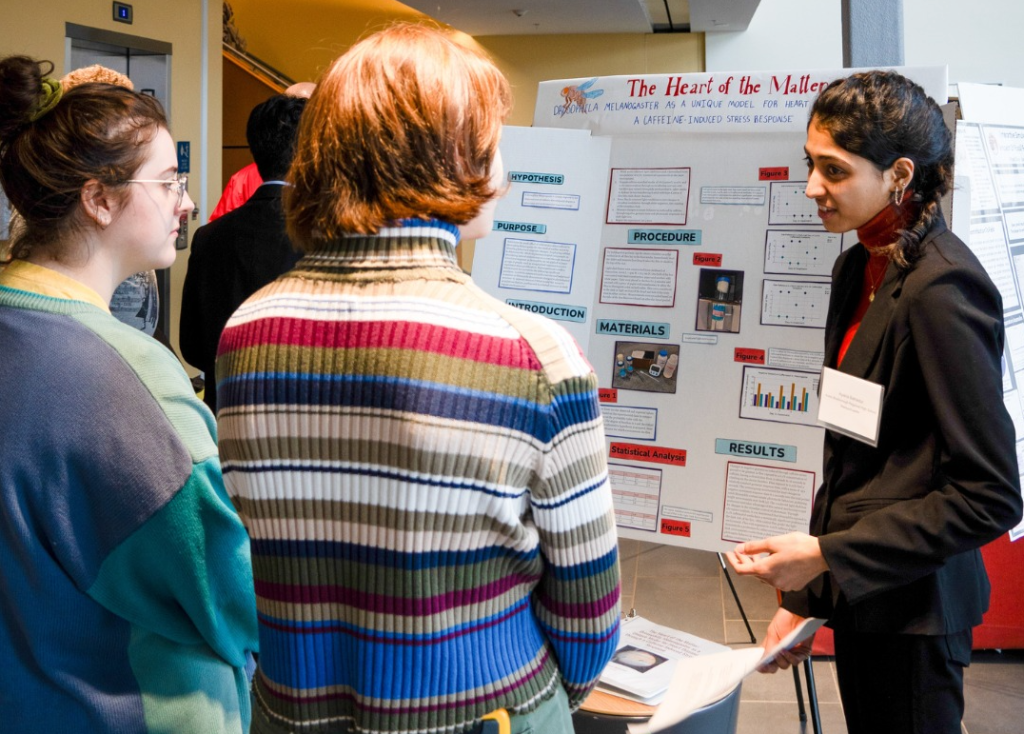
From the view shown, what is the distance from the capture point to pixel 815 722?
244cm

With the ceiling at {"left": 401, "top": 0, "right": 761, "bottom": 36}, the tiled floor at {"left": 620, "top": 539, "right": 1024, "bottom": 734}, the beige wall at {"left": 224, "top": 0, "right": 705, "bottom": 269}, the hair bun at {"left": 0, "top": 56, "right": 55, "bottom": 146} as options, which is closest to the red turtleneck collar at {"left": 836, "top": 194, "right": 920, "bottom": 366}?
the hair bun at {"left": 0, "top": 56, "right": 55, "bottom": 146}

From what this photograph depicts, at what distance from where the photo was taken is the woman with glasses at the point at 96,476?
121 cm

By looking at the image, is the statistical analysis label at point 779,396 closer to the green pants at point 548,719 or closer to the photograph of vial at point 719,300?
the photograph of vial at point 719,300

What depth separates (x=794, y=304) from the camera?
251 centimetres

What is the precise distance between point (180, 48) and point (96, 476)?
6061mm

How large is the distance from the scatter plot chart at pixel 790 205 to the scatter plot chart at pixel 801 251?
0.11 feet

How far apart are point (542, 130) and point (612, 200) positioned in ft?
0.96

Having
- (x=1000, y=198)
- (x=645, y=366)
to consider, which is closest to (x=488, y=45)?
(x=645, y=366)

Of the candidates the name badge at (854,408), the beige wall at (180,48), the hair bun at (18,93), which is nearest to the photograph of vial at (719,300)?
the name badge at (854,408)

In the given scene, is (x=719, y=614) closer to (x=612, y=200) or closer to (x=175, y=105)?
(x=612, y=200)

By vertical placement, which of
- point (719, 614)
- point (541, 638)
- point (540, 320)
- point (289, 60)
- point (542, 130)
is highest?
point (289, 60)

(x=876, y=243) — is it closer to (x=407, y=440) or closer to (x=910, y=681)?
(x=910, y=681)

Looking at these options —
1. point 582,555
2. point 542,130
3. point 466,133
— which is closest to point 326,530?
point 582,555

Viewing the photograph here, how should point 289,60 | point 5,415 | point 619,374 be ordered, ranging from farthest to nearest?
point 289,60, point 619,374, point 5,415
